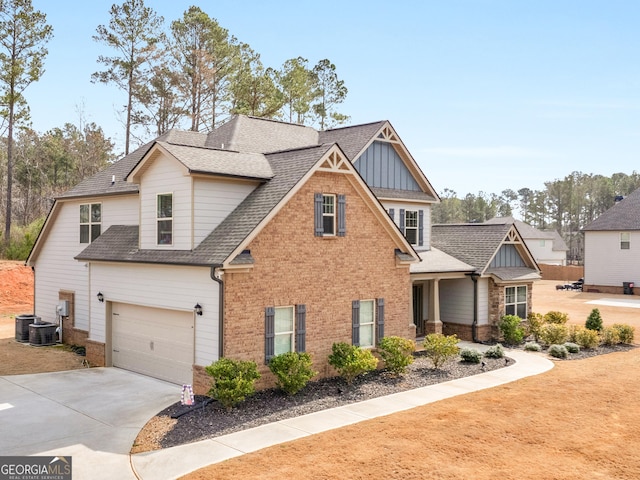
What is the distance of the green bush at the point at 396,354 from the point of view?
17.1m

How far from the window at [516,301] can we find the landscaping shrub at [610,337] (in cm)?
327

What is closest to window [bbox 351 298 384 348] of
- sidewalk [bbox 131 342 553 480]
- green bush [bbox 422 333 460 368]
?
green bush [bbox 422 333 460 368]

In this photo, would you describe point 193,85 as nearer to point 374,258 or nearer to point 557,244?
point 374,258

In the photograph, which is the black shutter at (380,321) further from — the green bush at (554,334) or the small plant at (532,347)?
the green bush at (554,334)

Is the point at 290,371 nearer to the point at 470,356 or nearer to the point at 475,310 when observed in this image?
the point at 470,356

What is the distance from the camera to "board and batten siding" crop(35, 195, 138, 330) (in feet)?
68.6

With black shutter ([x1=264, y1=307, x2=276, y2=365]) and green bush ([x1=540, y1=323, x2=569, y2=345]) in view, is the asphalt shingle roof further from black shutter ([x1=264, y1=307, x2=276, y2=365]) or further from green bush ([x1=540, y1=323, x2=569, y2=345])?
black shutter ([x1=264, y1=307, x2=276, y2=365])

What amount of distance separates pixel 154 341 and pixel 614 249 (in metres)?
41.7

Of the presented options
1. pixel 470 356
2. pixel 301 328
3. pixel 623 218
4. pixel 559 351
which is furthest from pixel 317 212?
pixel 623 218

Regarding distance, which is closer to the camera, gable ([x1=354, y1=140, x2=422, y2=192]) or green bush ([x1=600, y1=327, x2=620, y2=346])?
gable ([x1=354, y1=140, x2=422, y2=192])

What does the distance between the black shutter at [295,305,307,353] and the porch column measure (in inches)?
345

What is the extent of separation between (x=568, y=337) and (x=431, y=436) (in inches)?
568

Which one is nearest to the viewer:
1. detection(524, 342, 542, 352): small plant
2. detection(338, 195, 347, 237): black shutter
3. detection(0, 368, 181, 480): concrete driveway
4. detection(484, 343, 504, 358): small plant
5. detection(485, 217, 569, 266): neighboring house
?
detection(0, 368, 181, 480): concrete driveway

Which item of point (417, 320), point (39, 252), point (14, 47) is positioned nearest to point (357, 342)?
point (417, 320)
